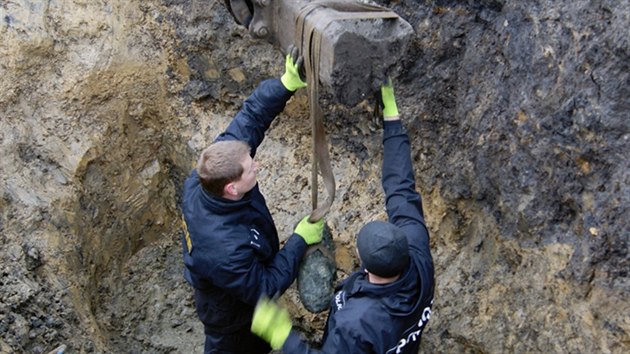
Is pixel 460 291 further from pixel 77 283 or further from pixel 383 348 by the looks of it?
pixel 77 283

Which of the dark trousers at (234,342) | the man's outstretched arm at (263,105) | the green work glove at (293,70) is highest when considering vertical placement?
the green work glove at (293,70)

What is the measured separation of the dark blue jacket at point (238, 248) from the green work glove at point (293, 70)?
1.6 inches

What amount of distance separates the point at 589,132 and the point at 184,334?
108 inches

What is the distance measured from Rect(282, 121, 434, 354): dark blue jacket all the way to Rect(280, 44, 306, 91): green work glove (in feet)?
1.37

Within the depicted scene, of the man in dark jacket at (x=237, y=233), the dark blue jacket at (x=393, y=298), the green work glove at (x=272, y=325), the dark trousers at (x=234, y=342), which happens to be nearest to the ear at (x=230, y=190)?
the man in dark jacket at (x=237, y=233)

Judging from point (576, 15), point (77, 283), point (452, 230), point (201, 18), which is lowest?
point (77, 283)

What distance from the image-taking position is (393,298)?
258 cm

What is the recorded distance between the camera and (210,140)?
4.50m

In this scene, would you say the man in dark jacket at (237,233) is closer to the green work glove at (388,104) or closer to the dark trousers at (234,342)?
the dark trousers at (234,342)

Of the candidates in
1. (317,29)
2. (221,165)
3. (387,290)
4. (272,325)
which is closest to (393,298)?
(387,290)

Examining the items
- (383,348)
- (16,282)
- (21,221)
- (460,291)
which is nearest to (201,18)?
(21,221)

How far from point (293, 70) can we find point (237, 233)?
70 centimetres

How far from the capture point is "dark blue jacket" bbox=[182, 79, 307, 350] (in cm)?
290

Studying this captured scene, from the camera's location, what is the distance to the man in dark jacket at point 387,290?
2518mm
